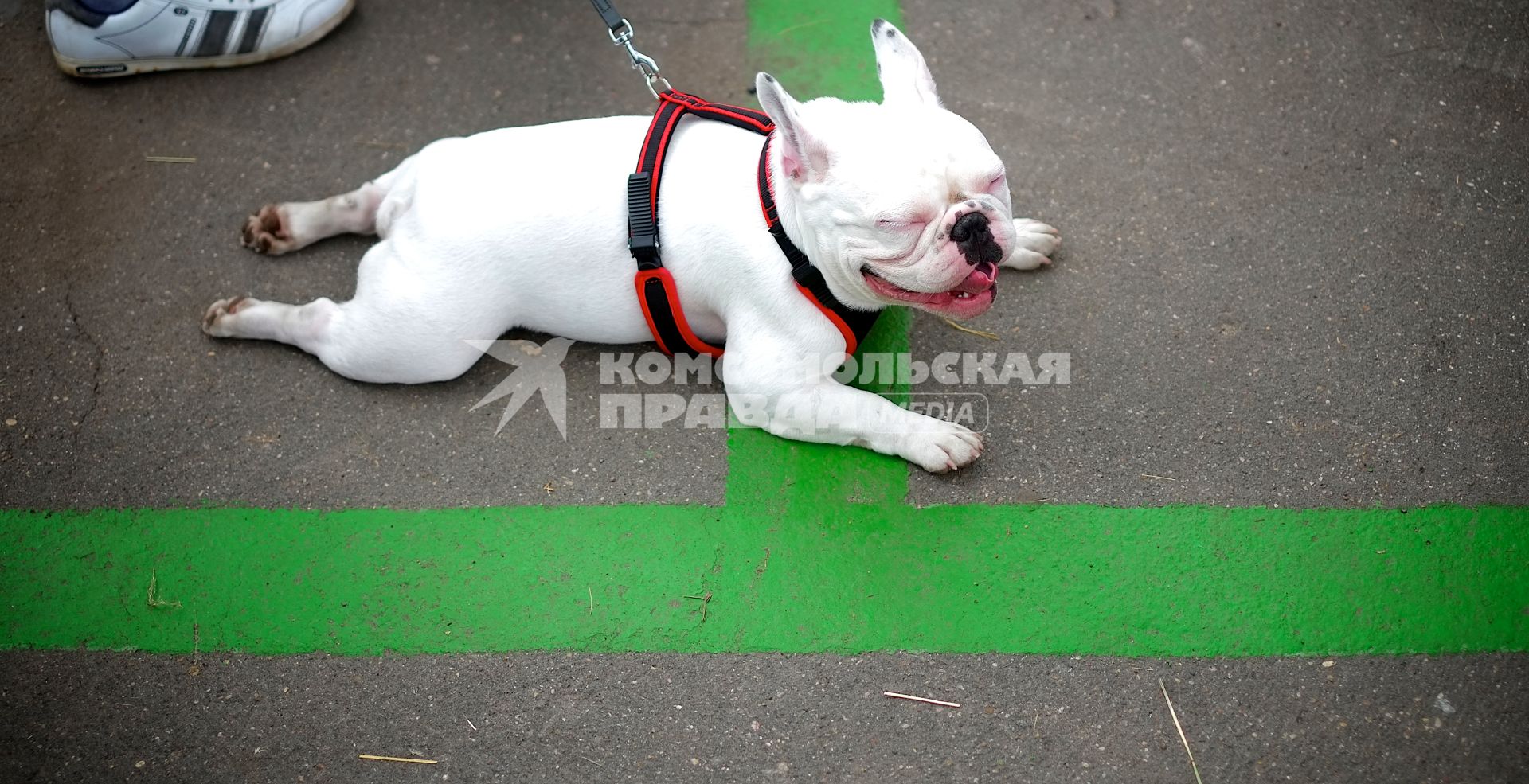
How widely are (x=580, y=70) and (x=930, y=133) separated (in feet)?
6.80

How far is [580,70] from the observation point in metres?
4.27

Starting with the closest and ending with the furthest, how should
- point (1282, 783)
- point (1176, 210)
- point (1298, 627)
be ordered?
point (1282, 783)
point (1298, 627)
point (1176, 210)

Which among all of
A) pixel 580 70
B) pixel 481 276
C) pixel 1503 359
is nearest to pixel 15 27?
pixel 580 70

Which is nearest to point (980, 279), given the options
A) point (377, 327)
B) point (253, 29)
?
point (377, 327)

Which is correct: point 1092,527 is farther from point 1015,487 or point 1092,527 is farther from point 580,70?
point 580,70

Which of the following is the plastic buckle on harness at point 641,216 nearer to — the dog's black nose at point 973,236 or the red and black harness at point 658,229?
the red and black harness at point 658,229

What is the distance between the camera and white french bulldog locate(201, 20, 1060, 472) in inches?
105

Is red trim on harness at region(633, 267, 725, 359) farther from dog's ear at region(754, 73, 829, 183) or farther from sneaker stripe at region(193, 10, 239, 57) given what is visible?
sneaker stripe at region(193, 10, 239, 57)

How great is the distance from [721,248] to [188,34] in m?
2.66

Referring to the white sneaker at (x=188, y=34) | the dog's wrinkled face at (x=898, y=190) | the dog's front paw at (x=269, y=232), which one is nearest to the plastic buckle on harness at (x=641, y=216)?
the dog's wrinkled face at (x=898, y=190)

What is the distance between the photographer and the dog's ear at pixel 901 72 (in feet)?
9.34

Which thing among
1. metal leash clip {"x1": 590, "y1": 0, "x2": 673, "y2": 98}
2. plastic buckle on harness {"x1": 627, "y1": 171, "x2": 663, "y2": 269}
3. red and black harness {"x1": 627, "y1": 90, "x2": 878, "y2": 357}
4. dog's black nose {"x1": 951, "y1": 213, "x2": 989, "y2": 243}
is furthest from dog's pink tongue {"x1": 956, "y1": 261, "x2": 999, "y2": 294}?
metal leash clip {"x1": 590, "y1": 0, "x2": 673, "y2": 98}

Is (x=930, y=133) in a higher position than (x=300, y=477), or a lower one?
higher

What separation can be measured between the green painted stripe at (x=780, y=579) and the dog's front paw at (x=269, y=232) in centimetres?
100
